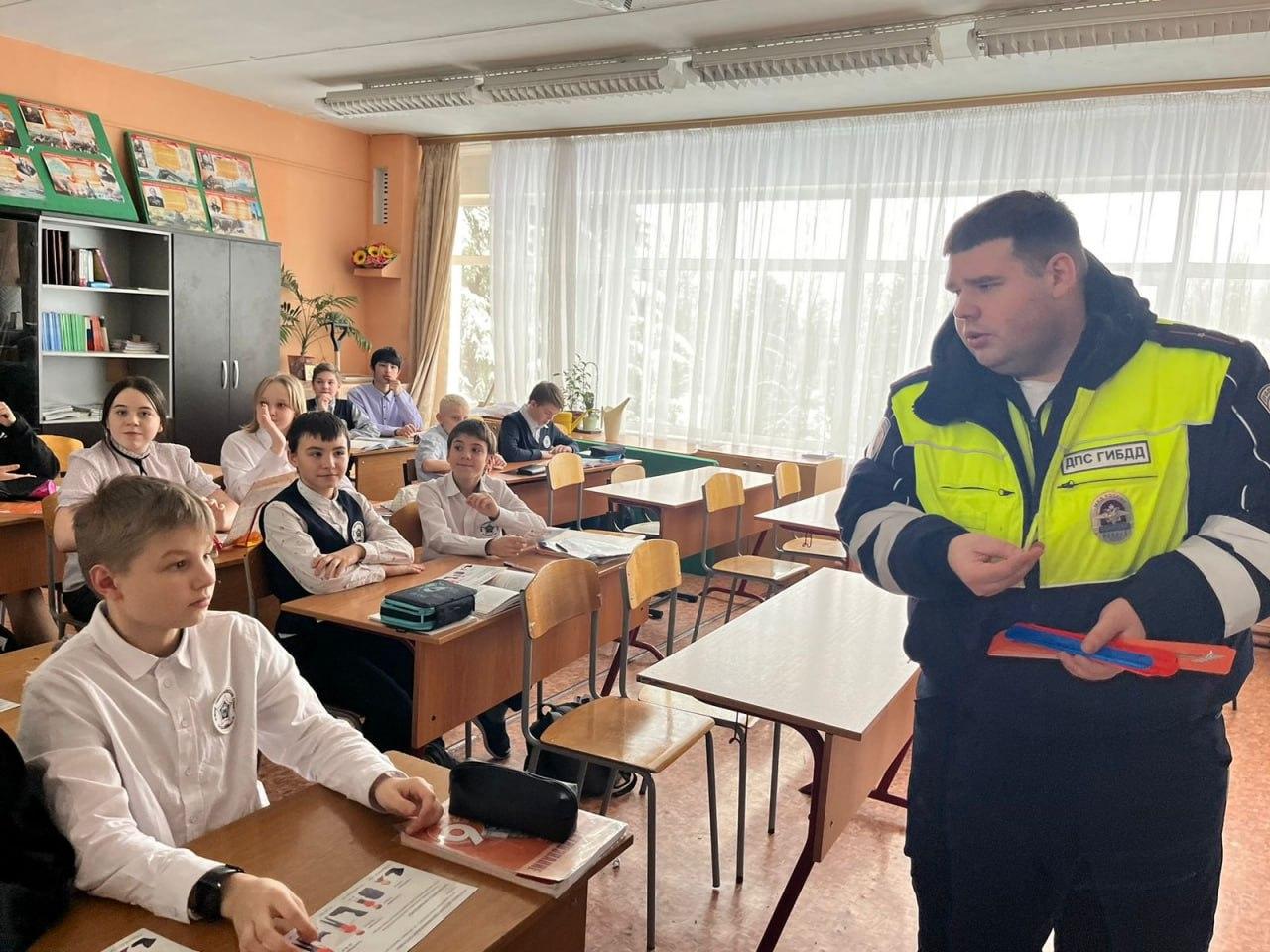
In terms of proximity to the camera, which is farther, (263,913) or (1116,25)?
(1116,25)

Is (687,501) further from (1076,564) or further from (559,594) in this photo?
(1076,564)

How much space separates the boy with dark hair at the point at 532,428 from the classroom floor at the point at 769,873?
261 centimetres

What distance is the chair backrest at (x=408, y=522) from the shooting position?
367 centimetres

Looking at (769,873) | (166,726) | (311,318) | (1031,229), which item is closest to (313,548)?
(166,726)

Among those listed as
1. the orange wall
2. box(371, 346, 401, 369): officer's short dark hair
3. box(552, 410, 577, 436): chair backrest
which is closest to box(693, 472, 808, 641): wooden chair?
box(552, 410, 577, 436): chair backrest

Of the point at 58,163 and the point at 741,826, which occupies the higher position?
the point at 58,163

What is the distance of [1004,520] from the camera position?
3.97 ft

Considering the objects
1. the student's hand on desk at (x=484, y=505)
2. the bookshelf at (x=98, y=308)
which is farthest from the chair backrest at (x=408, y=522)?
the bookshelf at (x=98, y=308)

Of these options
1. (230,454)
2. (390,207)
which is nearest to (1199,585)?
(230,454)

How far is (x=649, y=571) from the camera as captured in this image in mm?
2998

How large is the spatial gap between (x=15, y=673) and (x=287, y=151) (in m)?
6.33

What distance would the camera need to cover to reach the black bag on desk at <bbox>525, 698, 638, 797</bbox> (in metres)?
2.81

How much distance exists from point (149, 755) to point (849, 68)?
15.5 feet

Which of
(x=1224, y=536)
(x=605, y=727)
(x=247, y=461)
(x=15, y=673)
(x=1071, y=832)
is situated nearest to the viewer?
(x=1224, y=536)
